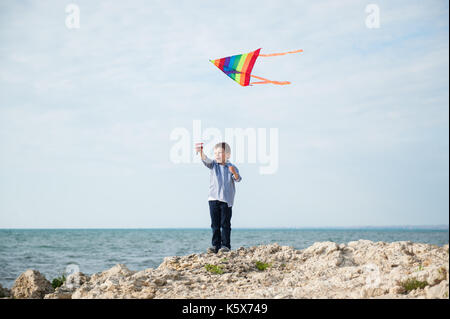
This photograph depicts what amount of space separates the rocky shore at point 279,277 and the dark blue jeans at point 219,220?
1.12 feet

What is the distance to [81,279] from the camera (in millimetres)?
5508

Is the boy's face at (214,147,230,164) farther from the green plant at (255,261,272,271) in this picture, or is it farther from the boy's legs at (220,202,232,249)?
the green plant at (255,261,272,271)

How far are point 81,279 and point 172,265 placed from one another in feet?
3.81

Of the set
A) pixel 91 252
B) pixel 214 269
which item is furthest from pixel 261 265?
pixel 91 252

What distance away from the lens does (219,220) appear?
6.64 metres

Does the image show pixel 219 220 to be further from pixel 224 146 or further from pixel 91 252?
pixel 91 252

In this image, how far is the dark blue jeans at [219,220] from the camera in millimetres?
6543

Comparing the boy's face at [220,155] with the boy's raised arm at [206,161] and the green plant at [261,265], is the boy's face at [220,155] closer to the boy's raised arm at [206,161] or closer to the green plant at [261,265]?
the boy's raised arm at [206,161]

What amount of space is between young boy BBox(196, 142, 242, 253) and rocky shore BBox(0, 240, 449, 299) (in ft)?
1.30

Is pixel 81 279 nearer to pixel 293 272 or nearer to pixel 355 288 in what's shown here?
pixel 293 272

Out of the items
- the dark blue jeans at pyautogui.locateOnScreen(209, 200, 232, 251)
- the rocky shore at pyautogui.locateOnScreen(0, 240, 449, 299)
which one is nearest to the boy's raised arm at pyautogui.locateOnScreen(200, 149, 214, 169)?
the dark blue jeans at pyautogui.locateOnScreen(209, 200, 232, 251)

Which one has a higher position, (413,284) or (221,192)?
(221,192)

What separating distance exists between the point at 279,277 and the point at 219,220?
173 centimetres
